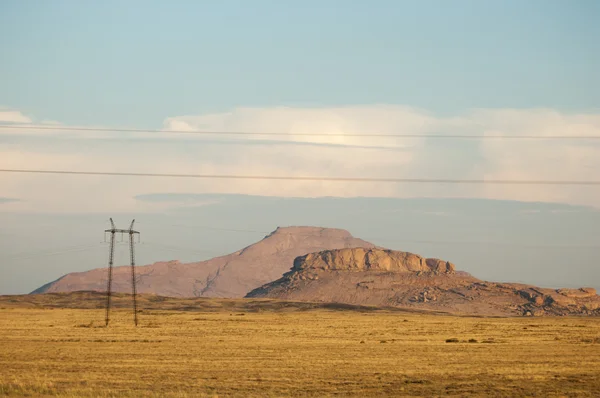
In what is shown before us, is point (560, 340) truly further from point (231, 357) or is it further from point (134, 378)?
point (134, 378)

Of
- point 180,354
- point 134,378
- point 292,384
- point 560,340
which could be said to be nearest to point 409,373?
point 292,384


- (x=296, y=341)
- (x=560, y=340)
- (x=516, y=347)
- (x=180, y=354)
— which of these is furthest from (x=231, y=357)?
(x=560, y=340)

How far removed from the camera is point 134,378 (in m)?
39.6

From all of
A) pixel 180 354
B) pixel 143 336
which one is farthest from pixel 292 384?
pixel 143 336

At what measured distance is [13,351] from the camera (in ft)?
188

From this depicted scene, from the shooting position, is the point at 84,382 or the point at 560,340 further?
the point at 560,340

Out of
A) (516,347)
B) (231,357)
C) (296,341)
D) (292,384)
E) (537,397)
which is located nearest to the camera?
(537,397)

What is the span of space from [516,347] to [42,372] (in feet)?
117

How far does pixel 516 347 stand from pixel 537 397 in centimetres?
3037

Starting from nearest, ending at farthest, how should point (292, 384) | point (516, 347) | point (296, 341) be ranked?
point (292, 384) < point (516, 347) < point (296, 341)

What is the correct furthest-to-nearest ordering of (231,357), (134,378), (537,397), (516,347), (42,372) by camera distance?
(516,347) → (231,357) → (42,372) → (134,378) → (537,397)

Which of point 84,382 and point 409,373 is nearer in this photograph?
point 84,382

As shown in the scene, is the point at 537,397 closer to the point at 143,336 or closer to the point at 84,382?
the point at 84,382

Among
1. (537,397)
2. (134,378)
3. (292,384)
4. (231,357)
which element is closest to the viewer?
(537,397)
